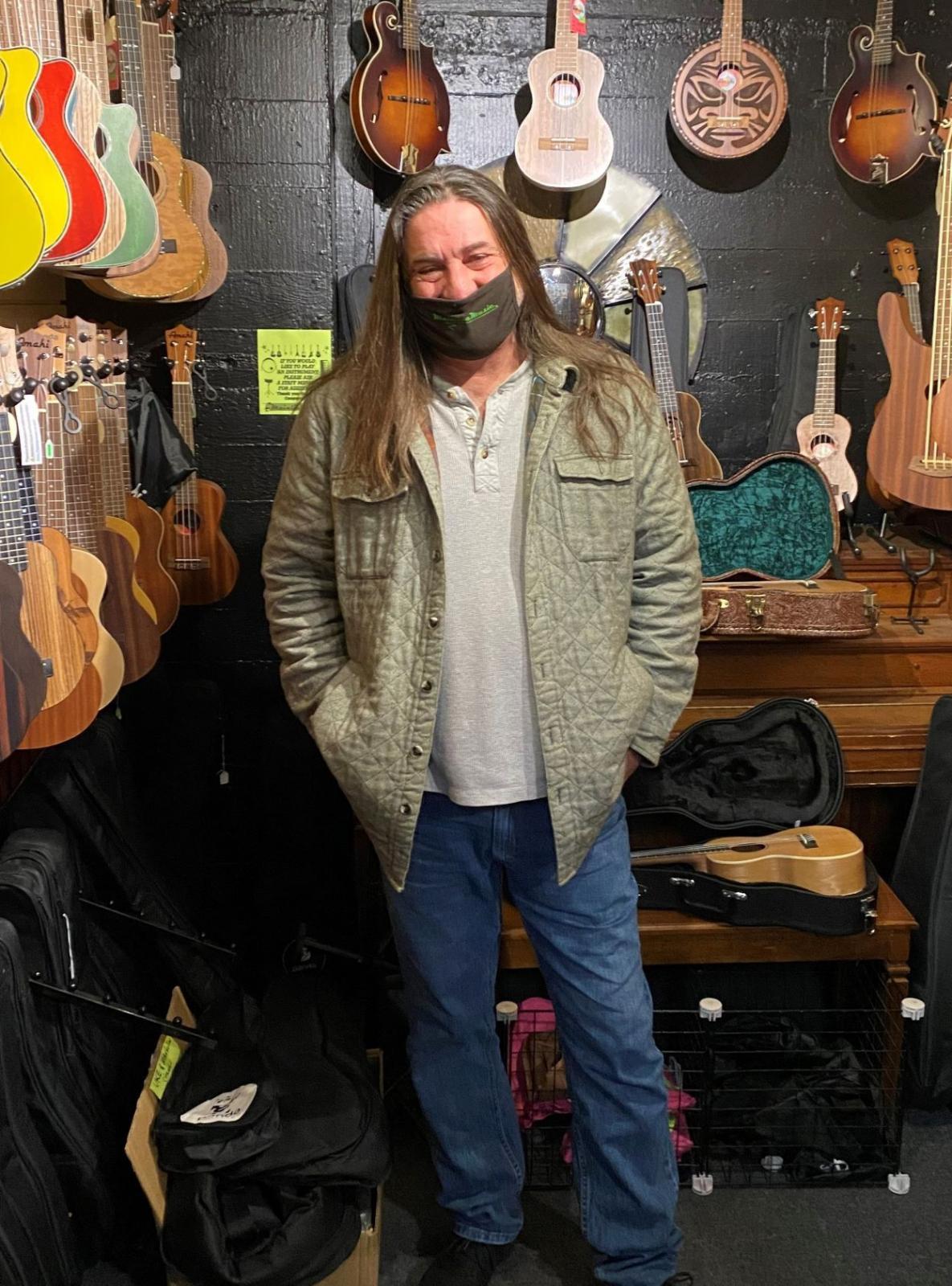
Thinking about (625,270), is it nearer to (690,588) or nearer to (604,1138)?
(690,588)

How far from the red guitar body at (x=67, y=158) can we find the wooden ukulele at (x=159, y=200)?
2.23 feet

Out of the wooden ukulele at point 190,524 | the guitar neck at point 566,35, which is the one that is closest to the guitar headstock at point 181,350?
the wooden ukulele at point 190,524

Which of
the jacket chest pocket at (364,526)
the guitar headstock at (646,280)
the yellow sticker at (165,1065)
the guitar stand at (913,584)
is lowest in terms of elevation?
the yellow sticker at (165,1065)

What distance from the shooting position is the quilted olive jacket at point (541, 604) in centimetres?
167

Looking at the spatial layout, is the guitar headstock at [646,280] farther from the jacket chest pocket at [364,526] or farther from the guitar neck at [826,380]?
the jacket chest pocket at [364,526]

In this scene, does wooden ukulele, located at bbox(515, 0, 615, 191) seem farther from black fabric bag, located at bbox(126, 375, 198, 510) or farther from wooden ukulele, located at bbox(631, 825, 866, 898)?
Result: wooden ukulele, located at bbox(631, 825, 866, 898)

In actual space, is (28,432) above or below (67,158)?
below

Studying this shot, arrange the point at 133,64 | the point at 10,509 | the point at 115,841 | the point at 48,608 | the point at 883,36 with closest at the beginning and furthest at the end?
1. the point at 10,509
2. the point at 48,608
3. the point at 115,841
4. the point at 133,64
5. the point at 883,36

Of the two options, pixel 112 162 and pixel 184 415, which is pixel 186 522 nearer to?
pixel 184 415

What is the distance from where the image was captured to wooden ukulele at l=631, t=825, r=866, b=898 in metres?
2.22

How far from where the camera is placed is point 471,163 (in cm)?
293

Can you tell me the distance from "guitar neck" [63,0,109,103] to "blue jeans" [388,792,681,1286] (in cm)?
146

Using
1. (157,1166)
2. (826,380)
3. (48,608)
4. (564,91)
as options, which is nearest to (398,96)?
(564,91)

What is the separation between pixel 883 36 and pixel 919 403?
891 millimetres
